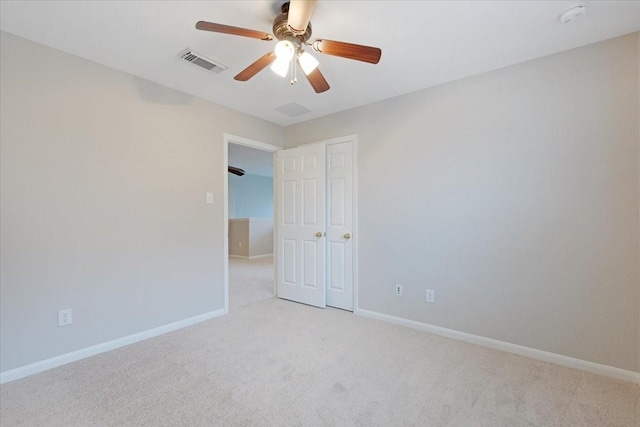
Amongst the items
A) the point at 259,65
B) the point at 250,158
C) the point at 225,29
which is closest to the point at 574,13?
the point at 259,65

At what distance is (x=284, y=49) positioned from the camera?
176 cm

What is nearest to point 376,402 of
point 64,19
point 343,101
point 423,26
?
point 423,26

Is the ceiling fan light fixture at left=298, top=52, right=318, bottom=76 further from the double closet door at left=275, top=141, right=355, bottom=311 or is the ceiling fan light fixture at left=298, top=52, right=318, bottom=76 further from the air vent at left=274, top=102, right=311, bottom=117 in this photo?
the double closet door at left=275, top=141, right=355, bottom=311

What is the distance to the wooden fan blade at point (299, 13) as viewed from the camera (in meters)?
1.48

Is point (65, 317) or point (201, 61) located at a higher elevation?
point (201, 61)

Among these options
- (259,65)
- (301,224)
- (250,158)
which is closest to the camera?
(259,65)

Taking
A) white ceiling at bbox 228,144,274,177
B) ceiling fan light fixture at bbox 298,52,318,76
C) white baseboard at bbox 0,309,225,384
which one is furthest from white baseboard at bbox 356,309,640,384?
white ceiling at bbox 228,144,274,177

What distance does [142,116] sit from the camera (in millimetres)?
2701

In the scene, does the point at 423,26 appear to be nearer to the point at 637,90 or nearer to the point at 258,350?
the point at 637,90

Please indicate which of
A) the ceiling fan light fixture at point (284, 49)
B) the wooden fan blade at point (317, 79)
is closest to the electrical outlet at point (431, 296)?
the wooden fan blade at point (317, 79)

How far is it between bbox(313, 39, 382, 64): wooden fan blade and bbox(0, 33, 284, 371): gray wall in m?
1.89

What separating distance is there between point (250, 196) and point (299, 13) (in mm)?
7823

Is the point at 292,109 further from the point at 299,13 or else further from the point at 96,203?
the point at 96,203

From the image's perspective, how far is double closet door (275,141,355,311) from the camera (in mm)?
3498
